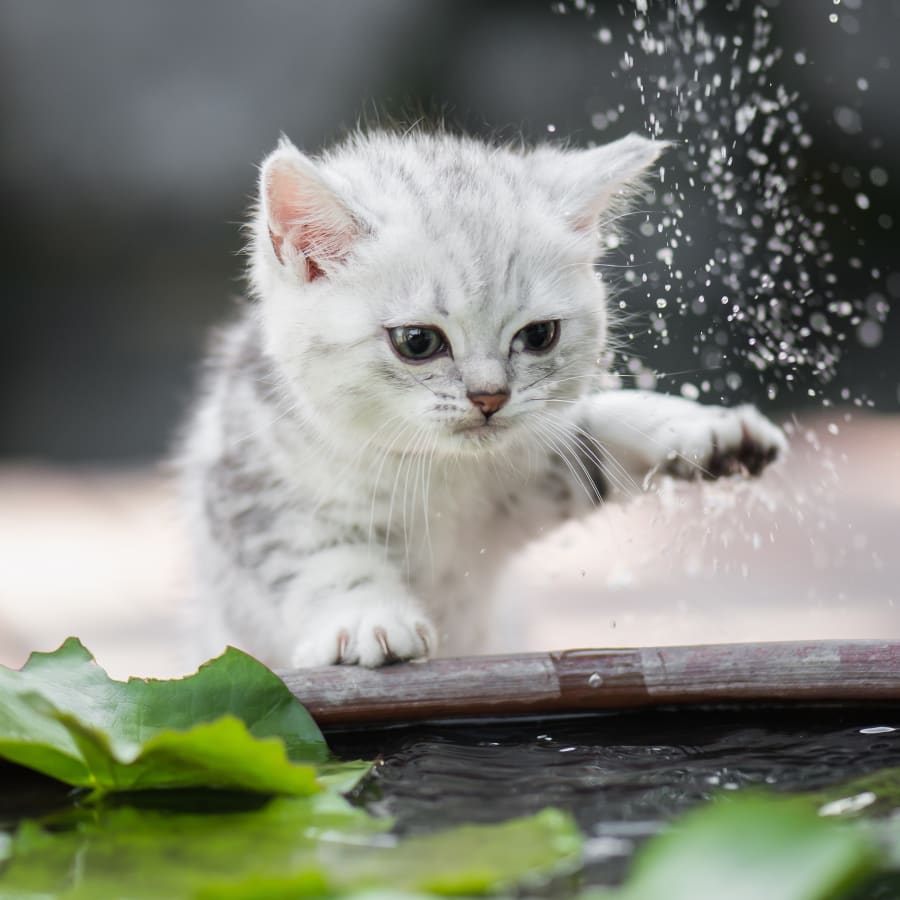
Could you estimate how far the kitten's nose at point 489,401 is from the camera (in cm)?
→ 170

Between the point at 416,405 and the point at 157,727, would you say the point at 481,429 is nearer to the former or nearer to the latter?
the point at 416,405

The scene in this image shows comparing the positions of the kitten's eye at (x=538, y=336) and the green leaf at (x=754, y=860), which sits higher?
the kitten's eye at (x=538, y=336)

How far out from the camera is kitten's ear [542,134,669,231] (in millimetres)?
1888

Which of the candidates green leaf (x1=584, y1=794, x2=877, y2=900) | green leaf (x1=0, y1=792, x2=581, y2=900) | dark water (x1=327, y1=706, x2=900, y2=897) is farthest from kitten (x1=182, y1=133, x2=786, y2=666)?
green leaf (x1=584, y1=794, x2=877, y2=900)

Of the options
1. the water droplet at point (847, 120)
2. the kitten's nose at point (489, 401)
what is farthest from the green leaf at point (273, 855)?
the water droplet at point (847, 120)

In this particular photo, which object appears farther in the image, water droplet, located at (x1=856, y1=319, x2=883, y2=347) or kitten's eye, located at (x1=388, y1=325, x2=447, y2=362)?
water droplet, located at (x1=856, y1=319, x2=883, y2=347)

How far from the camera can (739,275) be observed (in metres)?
2.78

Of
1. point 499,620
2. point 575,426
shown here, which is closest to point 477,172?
point 575,426

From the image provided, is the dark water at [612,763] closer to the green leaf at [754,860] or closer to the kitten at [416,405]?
the green leaf at [754,860]

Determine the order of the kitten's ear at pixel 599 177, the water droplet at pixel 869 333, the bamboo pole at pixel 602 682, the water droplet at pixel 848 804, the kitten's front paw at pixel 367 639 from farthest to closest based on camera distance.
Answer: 1. the water droplet at pixel 869 333
2. the kitten's ear at pixel 599 177
3. the kitten's front paw at pixel 367 639
4. the bamboo pole at pixel 602 682
5. the water droplet at pixel 848 804

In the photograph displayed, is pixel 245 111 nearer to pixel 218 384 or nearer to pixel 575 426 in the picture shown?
pixel 218 384

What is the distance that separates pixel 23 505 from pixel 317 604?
2834 millimetres

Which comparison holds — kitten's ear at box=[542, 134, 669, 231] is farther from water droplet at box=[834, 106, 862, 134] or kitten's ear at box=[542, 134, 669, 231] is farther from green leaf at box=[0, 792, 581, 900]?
water droplet at box=[834, 106, 862, 134]

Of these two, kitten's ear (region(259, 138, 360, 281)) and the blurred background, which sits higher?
the blurred background
